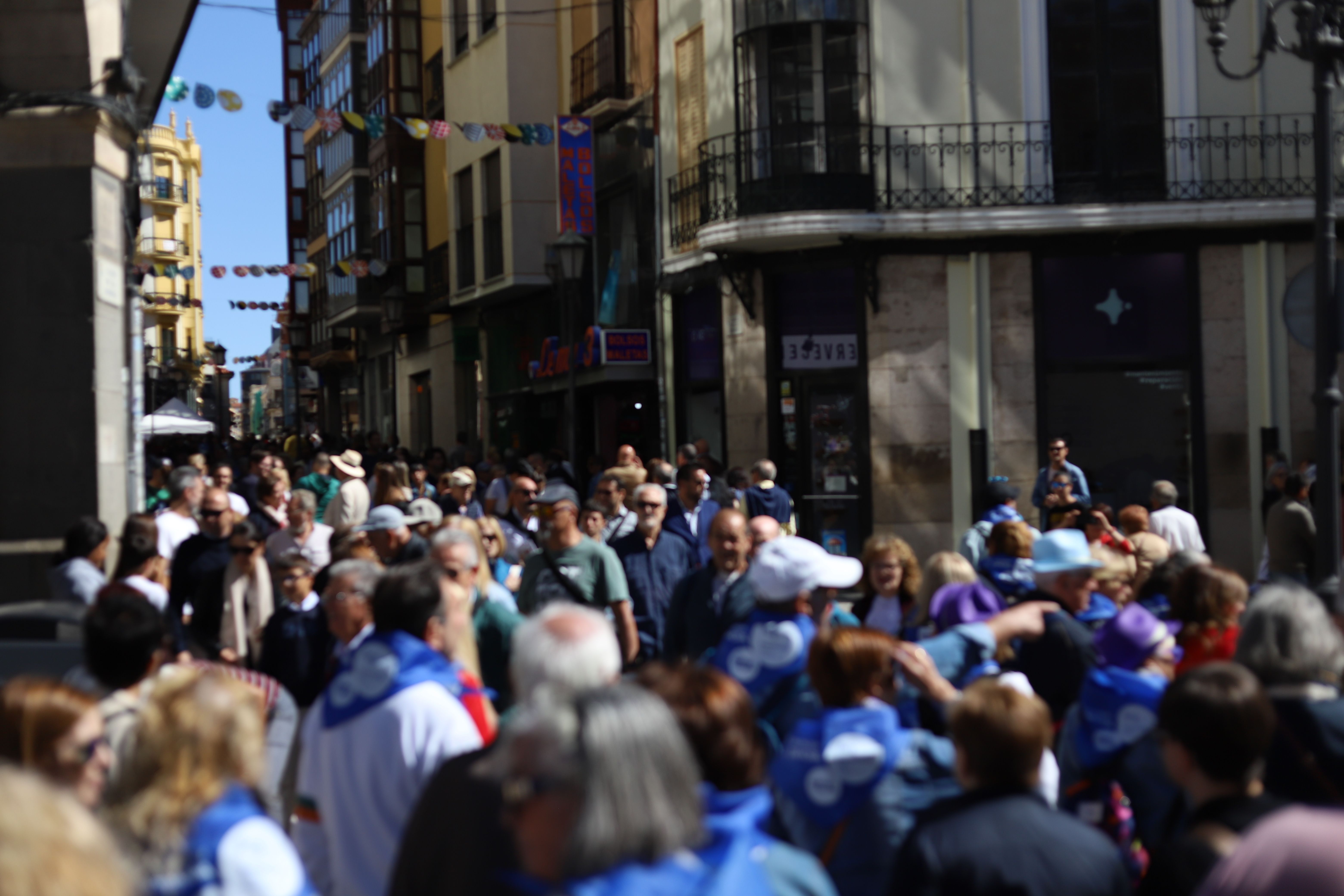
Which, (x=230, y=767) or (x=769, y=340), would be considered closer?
(x=230, y=767)

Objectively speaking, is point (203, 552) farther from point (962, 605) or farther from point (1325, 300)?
point (1325, 300)

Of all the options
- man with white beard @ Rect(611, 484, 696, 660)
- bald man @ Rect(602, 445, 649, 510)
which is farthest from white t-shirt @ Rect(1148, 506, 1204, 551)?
man with white beard @ Rect(611, 484, 696, 660)

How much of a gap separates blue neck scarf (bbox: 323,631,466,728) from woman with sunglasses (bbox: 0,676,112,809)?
33.0 inches

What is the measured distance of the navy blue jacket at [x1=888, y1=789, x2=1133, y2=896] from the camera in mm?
3156

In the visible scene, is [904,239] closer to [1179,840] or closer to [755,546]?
[755,546]

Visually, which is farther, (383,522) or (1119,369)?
(1119,369)

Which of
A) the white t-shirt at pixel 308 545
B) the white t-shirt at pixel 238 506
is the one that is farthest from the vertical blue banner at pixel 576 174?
the white t-shirt at pixel 308 545

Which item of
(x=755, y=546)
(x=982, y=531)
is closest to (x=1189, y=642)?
(x=755, y=546)

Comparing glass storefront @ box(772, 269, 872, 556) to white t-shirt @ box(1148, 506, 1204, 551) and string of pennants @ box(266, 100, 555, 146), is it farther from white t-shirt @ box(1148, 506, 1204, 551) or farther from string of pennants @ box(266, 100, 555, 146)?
white t-shirt @ box(1148, 506, 1204, 551)

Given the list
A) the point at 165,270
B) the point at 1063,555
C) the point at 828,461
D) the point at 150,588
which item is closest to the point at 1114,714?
the point at 1063,555

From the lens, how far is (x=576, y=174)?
23516 mm

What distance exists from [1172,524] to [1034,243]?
768cm

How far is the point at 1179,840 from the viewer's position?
3.37 meters

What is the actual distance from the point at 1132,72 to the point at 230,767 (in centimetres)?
1731
